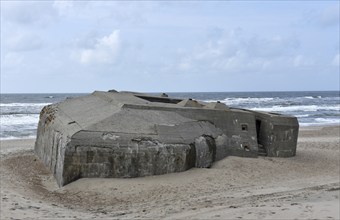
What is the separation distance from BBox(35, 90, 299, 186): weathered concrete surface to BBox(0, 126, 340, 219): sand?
0.24m

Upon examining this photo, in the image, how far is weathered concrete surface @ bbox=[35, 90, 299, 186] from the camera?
8672 mm

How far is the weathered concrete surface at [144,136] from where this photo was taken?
867 centimetres

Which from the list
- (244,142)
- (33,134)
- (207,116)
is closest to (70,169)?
(207,116)

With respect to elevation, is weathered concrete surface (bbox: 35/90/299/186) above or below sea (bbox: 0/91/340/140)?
above

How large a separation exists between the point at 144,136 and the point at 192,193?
161cm

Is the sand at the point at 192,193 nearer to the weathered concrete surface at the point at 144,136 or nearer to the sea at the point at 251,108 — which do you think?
the weathered concrete surface at the point at 144,136

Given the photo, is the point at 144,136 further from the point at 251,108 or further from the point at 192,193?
the point at 251,108

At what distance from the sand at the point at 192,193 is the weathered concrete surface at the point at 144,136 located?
24 centimetres

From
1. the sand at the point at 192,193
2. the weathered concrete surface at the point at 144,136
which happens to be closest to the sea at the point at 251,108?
the weathered concrete surface at the point at 144,136

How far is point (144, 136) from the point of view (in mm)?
9117

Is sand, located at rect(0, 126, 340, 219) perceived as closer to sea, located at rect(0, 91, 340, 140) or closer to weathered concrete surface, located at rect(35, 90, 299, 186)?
weathered concrete surface, located at rect(35, 90, 299, 186)

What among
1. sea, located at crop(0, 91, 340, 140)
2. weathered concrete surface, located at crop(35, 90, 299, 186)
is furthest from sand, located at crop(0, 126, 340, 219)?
sea, located at crop(0, 91, 340, 140)

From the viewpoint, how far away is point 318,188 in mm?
8586

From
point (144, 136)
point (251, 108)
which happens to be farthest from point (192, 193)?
point (251, 108)
